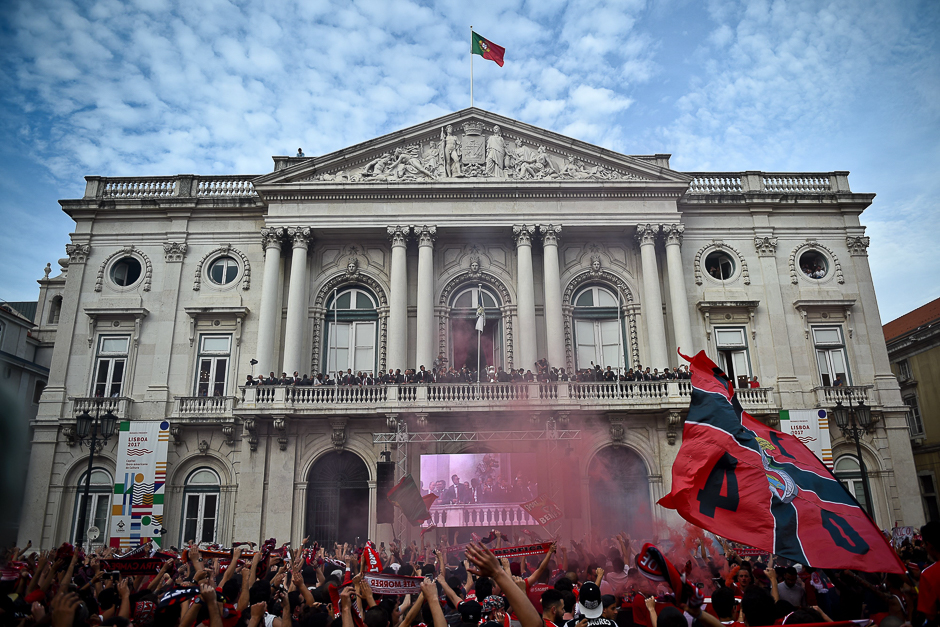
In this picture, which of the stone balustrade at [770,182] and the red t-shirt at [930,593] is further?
the stone balustrade at [770,182]

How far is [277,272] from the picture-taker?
27.7 meters

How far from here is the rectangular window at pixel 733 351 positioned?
28094 mm

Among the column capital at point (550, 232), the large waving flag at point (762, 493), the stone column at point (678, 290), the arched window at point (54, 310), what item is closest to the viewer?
the large waving flag at point (762, 493)

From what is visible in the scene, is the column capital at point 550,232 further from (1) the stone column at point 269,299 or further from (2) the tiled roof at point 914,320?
(2) the tiled roof at point 914,320

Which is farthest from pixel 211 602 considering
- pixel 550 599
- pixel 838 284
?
pixel 838 284

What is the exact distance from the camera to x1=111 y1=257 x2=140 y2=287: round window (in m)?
28.9

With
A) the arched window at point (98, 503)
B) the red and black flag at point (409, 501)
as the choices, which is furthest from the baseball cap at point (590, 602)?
the arched window at point (98, 503)

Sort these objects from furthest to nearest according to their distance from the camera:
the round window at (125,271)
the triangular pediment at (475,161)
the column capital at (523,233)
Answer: the round window at (125,271), the triangular pediment at (475,161), the column capital at (523,233)

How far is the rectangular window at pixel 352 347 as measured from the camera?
A: 28281 mm

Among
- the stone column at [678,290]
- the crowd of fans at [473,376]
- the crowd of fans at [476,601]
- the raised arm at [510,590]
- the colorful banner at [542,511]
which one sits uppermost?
the stone column at [678,290]

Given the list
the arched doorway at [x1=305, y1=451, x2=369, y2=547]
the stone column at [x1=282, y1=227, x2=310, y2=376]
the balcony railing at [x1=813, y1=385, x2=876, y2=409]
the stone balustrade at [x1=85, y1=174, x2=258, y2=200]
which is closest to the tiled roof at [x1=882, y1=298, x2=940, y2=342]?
the balcony railing at [x1=813, y1=385, x2=876, y2=409]

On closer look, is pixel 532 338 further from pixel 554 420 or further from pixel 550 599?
pixel 550 599

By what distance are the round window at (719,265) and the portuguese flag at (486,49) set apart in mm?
12911

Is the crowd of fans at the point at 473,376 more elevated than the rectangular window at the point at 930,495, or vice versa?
the crowd of fans at the point at 473,376
